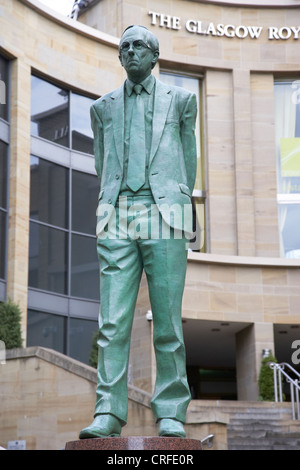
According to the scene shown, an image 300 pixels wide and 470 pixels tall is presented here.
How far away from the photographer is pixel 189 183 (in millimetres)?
6871

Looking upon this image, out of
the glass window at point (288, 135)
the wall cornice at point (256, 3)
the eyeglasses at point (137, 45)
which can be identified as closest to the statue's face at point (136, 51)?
the eyeglasses at point (137, 45)

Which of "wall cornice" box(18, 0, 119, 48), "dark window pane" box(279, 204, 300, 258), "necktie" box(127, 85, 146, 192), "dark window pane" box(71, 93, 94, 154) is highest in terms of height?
"wall cornice" box(18, 0, 119, 48)

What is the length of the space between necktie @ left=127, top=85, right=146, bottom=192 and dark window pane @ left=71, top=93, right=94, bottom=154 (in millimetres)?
16334

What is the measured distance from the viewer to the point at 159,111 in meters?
6.75

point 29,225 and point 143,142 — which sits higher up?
point 29,225

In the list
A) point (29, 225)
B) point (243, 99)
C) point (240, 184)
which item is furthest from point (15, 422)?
point (243, 99)

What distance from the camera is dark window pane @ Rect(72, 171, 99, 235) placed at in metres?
22.6

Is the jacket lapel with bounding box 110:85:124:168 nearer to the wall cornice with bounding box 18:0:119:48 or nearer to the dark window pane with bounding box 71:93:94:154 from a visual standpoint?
the wall cornice with bounding box 18:0:119:48

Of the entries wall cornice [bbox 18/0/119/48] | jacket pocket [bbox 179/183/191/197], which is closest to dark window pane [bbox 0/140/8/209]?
wall cornice [bbox 18/0/119/48]

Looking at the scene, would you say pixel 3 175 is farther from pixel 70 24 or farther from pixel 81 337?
pixel 70 24

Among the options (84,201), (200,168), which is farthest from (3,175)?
(200,168)

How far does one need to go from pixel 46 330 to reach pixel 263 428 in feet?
22.0

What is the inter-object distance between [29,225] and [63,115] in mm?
3543
